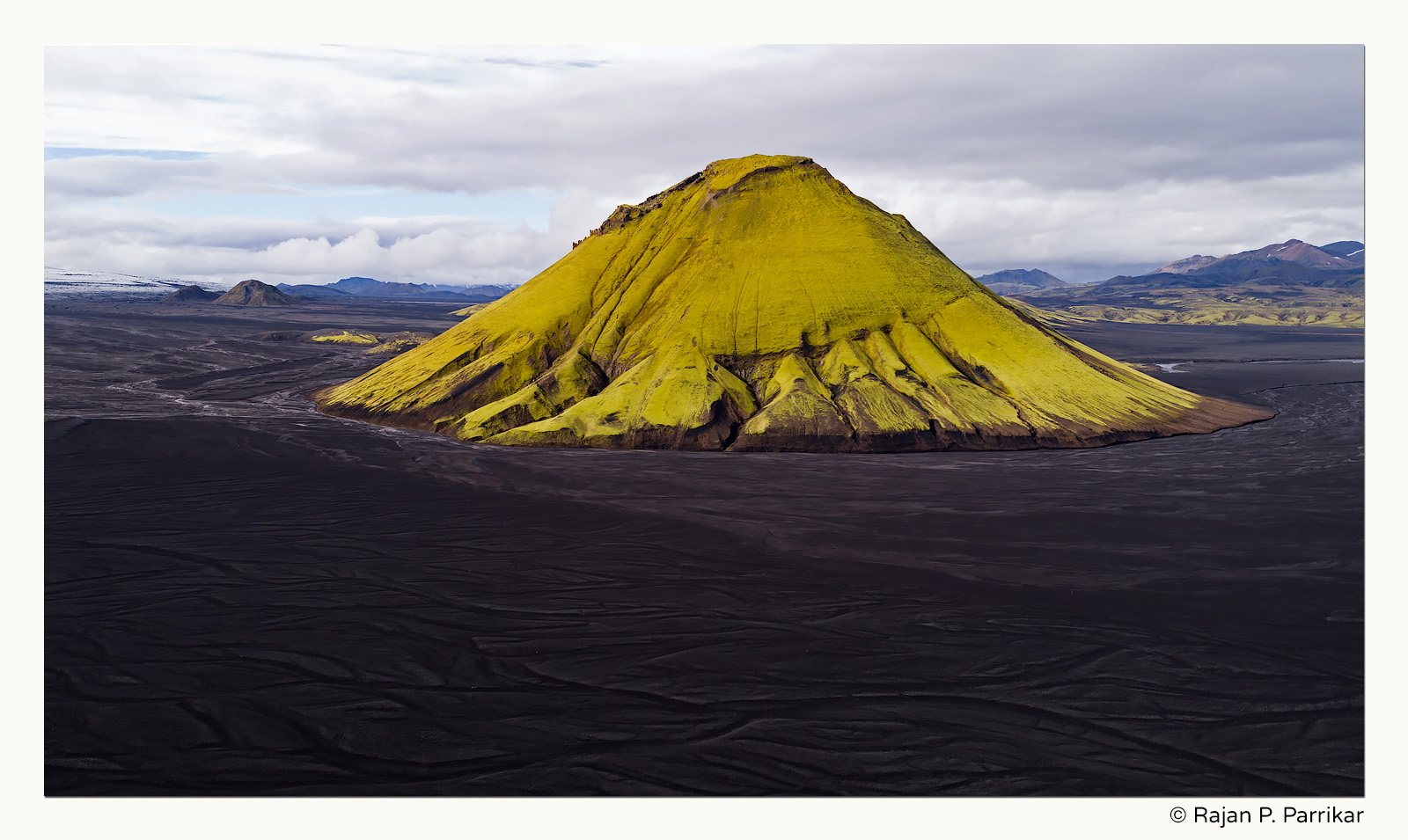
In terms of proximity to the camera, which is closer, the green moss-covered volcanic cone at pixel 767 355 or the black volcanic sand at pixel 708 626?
the black volcanic sand at pixel 708 626

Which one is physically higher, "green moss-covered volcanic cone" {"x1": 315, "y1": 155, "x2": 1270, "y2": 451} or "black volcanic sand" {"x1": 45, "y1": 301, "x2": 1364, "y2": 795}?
"green moss-covered volcanic cone" {"x1": 315, "y1": 155, "x2": 1270, "y2": 451}

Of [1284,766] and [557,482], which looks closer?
[1284,766]

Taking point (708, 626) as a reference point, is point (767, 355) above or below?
above

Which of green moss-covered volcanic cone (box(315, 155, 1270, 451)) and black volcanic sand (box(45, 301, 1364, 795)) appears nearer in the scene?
black volcanic sand (box(45, 301, 1364, 795))

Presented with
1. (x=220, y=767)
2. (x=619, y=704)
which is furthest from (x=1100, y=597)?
(x=220, y=767)

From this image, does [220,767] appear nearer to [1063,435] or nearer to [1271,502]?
[1271,502]
